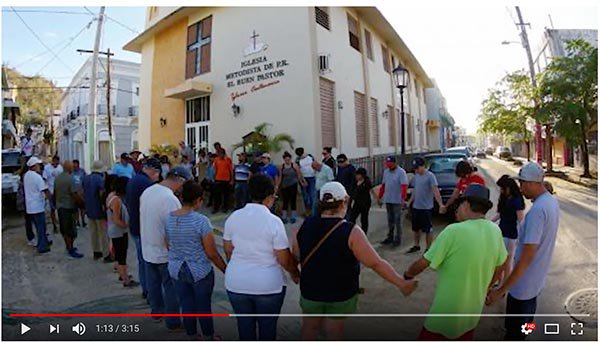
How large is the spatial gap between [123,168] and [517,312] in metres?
3.31

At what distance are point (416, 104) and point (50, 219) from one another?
550 cm

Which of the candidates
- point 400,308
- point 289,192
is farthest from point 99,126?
point 400,308

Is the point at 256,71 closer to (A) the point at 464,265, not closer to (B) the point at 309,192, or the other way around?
(B) the point at 309,192

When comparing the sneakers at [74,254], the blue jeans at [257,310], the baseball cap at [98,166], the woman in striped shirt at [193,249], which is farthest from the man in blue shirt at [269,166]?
the sneakers at [74,254]

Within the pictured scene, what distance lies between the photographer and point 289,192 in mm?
3908

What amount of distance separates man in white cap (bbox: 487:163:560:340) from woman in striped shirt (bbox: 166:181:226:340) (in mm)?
1684

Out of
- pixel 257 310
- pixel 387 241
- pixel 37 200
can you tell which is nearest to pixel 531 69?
pixel 387 241

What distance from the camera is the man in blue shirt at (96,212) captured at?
168 inches

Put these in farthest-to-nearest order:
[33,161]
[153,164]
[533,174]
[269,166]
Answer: [33,161]
[269,166]
[153,164]
[533,174]

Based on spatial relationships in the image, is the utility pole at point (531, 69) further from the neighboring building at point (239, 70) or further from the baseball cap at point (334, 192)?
the baseball cap at point (334, 192)

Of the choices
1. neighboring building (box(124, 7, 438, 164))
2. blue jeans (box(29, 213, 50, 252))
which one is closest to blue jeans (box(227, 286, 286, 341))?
neighboring building (box(124, 7, 438, 164))

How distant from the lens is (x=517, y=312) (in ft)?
7.38

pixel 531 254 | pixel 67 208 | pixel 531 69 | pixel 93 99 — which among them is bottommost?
pixel 531 254

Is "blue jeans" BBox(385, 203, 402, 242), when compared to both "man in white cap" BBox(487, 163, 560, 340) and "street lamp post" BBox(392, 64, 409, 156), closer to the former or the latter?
"street lamp post" BBox(392, 64, 409, 156)
